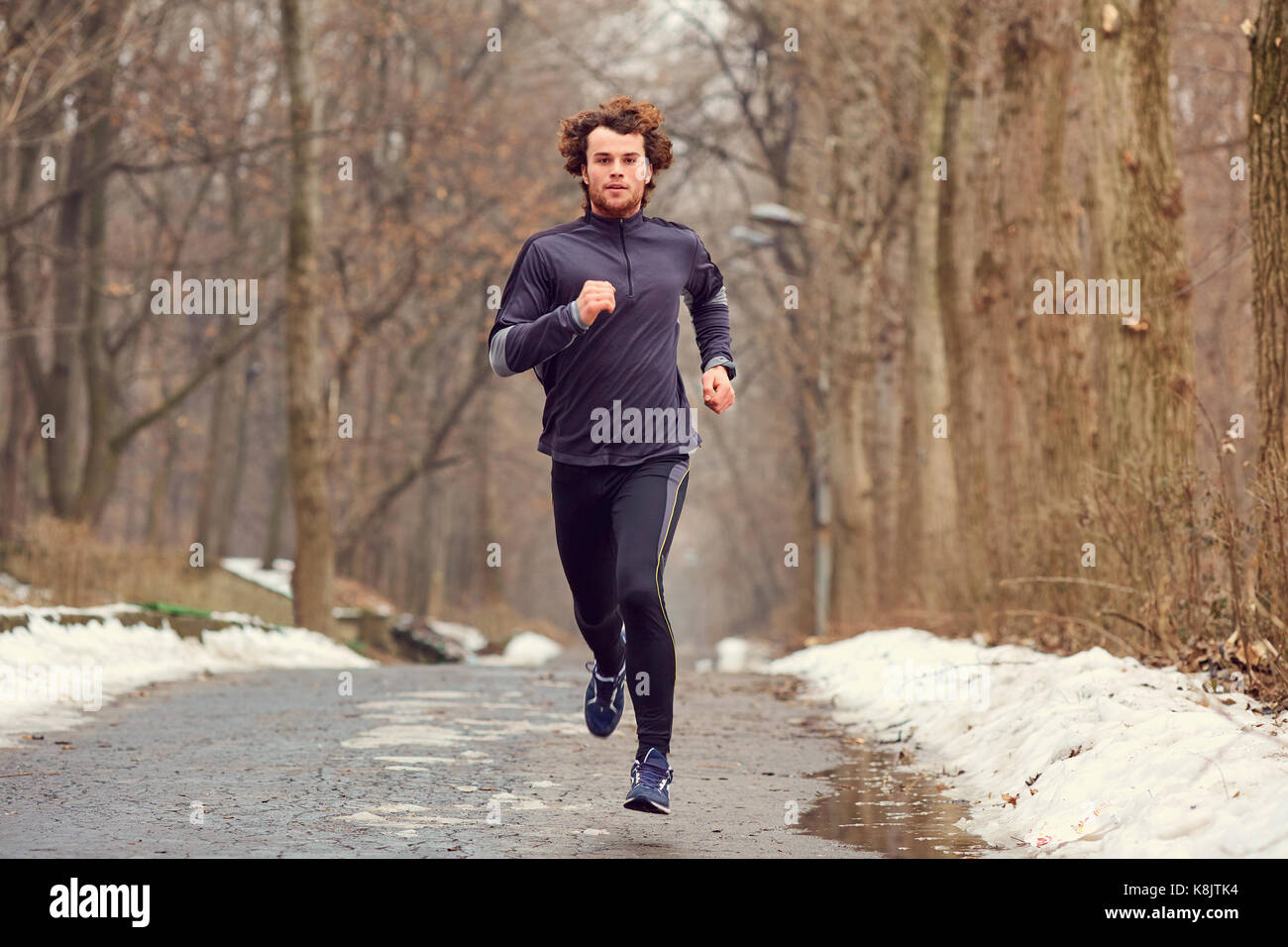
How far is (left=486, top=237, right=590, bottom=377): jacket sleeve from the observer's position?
215 inches

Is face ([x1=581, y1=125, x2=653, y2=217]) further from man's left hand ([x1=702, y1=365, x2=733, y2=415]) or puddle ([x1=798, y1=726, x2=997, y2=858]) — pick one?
puddle ([x1=798, y1=726, x2=997, y2=858])

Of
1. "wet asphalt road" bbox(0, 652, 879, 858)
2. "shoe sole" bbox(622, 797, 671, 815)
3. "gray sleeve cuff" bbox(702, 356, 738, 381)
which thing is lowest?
"wet asphalt road" bbox(0, 652, 879, 858)

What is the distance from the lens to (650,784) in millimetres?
5488

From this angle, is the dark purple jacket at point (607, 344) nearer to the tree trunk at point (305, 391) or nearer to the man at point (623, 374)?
the man at point (623, 374)

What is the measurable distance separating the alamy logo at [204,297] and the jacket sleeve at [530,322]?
1910cm

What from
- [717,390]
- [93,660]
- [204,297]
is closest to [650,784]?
[717,390]

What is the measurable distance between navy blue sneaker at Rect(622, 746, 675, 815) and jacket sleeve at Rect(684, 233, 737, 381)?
1.44 meters

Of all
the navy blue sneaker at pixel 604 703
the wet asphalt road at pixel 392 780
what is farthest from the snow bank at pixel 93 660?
the navy blue sneaker at pixel 604 703

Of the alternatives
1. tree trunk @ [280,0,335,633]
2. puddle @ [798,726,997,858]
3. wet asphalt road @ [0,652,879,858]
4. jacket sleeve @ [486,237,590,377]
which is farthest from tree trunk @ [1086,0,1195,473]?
tree trunk @ [280,0,335,633]

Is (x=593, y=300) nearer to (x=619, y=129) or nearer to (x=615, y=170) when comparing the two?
(x=615, y=170)
